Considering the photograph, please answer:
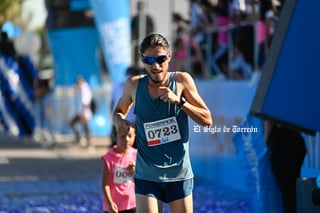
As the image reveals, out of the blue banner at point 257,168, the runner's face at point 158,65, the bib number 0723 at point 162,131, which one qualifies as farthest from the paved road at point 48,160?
the runner's face at point 158,65

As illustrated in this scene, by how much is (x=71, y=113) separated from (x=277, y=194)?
16.9 meters

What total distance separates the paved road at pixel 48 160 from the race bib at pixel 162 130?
30.8 feet

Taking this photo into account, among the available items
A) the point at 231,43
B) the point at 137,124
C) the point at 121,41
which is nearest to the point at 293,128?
the point at 137,124

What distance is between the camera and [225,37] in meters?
16.7

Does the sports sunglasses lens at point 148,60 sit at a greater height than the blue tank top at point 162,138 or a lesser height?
greater

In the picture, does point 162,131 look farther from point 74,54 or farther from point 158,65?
point 74,54

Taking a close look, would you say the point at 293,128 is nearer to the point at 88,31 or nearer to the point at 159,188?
the point at 159,188

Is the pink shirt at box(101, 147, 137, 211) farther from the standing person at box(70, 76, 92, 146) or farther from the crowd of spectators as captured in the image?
the standing person at box(70, 76, 92, 146)

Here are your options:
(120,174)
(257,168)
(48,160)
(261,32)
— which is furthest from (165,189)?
(48,160)

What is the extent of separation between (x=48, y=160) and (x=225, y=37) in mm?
5276

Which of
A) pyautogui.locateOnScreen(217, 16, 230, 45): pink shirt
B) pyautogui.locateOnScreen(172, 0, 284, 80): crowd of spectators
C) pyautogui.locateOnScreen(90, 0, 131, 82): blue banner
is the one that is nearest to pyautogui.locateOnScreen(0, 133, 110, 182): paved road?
pyautogui.locateOnScreen(90, 0, 131, 82): blue banner

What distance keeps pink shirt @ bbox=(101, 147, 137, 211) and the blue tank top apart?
44.9 inches

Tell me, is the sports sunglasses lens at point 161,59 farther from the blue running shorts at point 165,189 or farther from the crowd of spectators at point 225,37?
the crowd of spectators at point 225,37

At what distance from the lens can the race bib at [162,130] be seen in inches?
267
